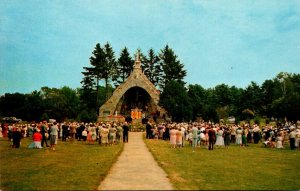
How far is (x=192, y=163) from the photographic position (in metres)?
19.0

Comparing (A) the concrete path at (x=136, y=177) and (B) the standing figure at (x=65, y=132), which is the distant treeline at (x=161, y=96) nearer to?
(B) the standing figure at (x=65, y=132)

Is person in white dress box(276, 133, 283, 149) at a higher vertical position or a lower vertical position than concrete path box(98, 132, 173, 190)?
higher

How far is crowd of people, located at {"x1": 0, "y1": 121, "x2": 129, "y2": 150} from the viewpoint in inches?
1066

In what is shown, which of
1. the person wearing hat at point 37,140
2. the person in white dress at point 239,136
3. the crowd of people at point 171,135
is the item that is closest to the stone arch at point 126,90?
the crowd of people at point 171,135

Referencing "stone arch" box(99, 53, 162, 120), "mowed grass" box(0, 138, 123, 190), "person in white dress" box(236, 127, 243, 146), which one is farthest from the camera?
"stone arch" box(99, 53, 162, 120)

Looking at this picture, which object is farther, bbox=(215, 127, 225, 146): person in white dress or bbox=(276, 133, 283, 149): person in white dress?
bbox=(276, 133, 283, 149): person in white dress

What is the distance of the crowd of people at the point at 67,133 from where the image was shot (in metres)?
27.1

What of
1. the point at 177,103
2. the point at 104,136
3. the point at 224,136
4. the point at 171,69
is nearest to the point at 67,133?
the point at 104,136

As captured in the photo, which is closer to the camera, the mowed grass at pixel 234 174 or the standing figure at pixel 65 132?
the mowed grass at pixel 234 174

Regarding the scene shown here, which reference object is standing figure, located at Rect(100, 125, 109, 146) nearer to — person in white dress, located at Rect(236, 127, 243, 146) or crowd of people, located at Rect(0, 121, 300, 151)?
crowd of people, located at Rect(0, 121, 300, 151)

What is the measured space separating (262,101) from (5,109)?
2325 inches

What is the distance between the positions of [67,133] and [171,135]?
11.4 meters

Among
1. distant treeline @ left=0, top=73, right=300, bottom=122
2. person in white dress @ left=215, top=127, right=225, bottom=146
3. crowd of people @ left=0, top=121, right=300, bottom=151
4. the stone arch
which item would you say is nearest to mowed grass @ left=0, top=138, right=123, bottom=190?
crowd of people @ left=0, top=121, right=300, bottom=151

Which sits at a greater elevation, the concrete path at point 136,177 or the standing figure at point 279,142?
the standing figure at point 279,142
